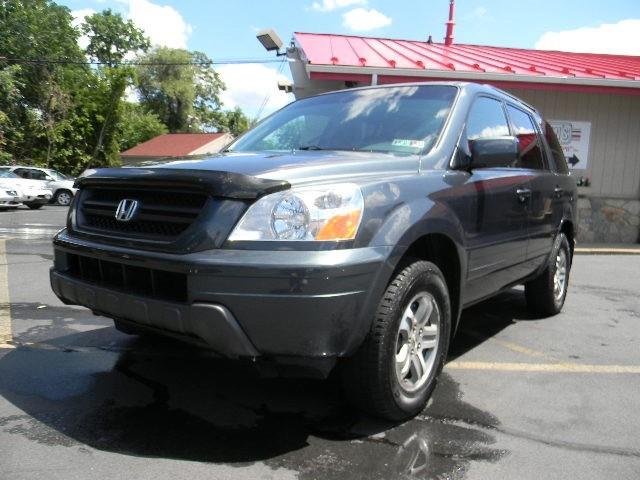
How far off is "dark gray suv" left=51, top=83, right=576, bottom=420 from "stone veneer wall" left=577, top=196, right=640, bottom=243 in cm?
847

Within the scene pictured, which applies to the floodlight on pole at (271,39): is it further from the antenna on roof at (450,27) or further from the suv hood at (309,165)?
the suv hood at (309,165)

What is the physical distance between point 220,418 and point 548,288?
3.53 metres

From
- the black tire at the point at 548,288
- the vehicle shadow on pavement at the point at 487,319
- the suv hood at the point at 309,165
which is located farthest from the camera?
the black tire at the point at 548,288

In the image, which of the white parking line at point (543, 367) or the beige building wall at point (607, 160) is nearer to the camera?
the white parking line at point (543, 367)

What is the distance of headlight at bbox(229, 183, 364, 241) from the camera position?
7.98ft

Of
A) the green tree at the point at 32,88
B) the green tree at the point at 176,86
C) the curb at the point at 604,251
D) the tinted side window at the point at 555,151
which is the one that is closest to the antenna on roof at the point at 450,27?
the curb at the point at 604,251

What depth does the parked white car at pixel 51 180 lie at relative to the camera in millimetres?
22625

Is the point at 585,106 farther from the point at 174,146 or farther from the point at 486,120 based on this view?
the point at 174,146

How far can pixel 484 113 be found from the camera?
3.91m

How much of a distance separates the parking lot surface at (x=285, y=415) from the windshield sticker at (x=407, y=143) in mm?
1533

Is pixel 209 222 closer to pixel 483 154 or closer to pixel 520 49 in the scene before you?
pixel 483 154

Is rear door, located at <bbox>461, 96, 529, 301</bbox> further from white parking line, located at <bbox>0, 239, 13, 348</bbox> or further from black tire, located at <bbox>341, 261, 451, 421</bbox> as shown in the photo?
white parking line, located at <bbox>0, 239, 13, 348</bbox>

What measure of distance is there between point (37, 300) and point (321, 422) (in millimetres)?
3769

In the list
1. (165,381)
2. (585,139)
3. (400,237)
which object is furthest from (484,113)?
(585,139)
